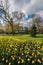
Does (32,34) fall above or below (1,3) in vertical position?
below

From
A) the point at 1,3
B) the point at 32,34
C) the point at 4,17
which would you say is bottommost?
the point at 32,34

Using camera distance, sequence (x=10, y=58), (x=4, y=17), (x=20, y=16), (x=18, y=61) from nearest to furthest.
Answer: (x=18, y=61), (x=10, y=58), (x=4, y=17), (x=20, y=16)

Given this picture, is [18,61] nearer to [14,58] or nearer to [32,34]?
[14,58]

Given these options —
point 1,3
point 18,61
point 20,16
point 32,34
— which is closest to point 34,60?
point 18,61

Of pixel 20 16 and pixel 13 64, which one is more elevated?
pixel 20 16

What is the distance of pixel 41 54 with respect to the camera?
3.96 metres

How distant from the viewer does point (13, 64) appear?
3.72 m

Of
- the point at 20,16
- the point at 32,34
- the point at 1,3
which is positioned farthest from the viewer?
the point at 20,16

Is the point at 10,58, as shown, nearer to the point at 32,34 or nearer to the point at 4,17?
the point at 32,34

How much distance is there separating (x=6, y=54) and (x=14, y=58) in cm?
37

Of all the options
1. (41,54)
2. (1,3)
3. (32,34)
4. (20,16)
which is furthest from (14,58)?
(20,16)

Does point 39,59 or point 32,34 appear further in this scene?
point 32,34

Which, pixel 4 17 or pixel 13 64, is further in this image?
pixel 4 17

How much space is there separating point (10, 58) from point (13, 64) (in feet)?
0.79
